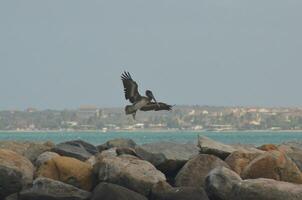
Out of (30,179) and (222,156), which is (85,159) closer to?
(30,179)

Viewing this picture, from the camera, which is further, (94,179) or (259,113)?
(259,113)

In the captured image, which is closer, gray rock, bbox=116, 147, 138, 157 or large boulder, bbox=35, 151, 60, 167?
large boulder, bbox=35, 151, 60, 167

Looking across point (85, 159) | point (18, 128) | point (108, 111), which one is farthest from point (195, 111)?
point (85, 159)

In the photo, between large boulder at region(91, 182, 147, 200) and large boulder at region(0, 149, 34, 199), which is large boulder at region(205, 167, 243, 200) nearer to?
large boulder at region(91, 182, 147, 200)

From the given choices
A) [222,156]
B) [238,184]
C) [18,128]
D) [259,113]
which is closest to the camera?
[238,184]

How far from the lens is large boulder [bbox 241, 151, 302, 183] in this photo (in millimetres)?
15164

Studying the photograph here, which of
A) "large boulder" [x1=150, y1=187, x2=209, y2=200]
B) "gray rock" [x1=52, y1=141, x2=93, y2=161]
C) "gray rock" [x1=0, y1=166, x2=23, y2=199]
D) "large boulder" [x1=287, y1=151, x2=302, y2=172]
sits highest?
"gray rock" [x1=52, y1=141, x2=93, y2=161]

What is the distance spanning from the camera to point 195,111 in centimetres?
16125

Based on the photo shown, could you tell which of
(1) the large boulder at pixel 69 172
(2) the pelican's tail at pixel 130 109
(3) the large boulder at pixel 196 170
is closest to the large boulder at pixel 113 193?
(1) the large boulder at pixel 69 172

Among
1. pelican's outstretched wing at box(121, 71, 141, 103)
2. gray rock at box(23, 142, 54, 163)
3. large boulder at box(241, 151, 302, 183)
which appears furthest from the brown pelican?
gray rock at box(23, 142, 54, 163)

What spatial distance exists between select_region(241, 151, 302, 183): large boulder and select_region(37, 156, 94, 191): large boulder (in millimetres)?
3141

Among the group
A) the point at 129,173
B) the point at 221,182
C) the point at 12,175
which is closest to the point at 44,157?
the point at 12,175

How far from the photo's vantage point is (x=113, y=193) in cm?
1448

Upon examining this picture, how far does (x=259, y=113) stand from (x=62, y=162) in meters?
171
